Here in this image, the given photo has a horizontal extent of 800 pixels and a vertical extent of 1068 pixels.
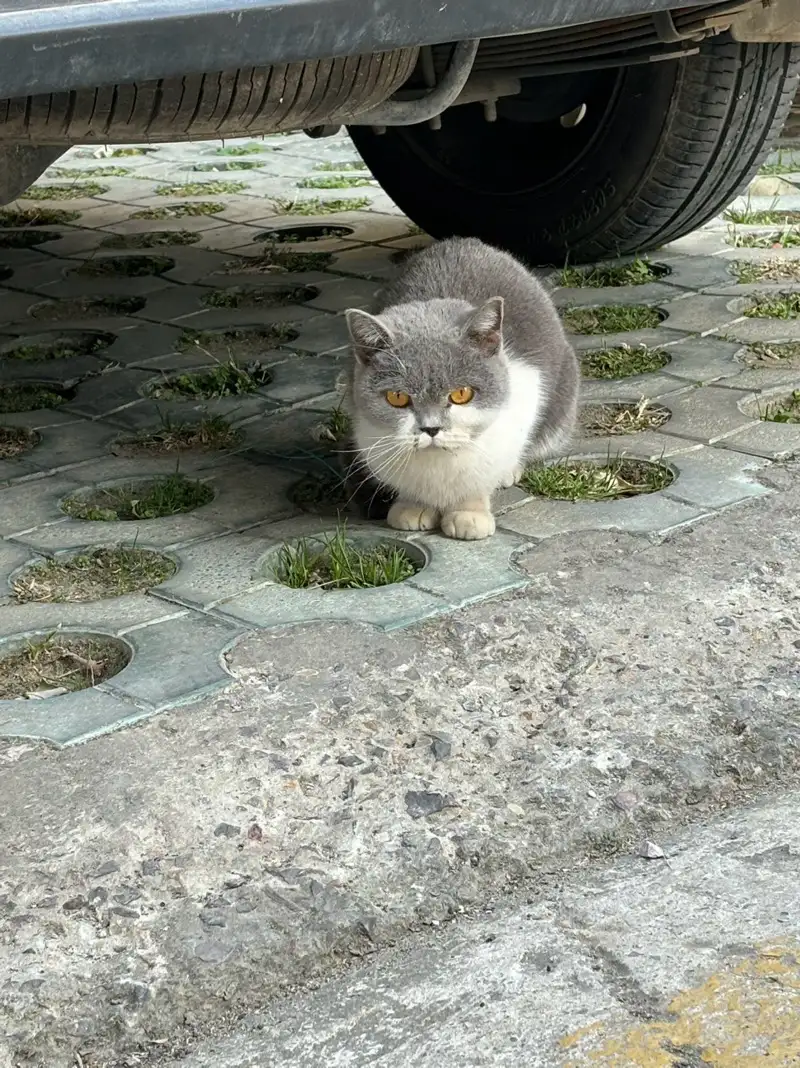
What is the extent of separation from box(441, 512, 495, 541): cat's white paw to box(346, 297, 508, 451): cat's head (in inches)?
5.6

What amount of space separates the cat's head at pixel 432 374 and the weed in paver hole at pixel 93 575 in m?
0.56

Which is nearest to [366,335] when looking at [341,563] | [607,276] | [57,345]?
[341,563]

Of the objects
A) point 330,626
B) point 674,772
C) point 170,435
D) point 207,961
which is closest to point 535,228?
point 170,435

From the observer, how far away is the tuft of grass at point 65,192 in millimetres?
7078

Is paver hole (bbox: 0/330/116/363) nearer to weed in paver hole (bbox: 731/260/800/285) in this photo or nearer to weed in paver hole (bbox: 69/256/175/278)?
weed in paver hole (bbox: 69/256/175/278)

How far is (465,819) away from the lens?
6.88 ft

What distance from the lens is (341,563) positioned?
9.24 feet

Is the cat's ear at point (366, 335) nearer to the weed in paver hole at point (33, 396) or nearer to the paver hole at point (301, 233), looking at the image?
the weed in paver hole at point (33, 396)

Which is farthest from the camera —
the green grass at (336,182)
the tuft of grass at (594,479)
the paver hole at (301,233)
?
the green grass at (336,182)

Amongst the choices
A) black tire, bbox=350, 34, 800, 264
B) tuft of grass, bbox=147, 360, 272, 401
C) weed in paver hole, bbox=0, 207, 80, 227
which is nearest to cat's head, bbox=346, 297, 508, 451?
tuft of grass, bbox=147, 360, 272, 401

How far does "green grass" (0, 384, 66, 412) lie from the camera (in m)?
4.03

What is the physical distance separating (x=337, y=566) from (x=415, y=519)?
330mm

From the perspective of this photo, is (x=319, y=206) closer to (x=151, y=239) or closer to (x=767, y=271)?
(x=151, y=239)

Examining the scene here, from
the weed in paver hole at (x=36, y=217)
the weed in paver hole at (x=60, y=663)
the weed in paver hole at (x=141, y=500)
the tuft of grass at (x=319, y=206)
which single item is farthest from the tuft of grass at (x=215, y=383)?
the weed in paver hole at (x=36, y=217)
